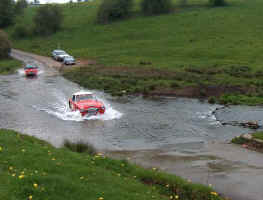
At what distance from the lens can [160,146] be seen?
A: 1753cm

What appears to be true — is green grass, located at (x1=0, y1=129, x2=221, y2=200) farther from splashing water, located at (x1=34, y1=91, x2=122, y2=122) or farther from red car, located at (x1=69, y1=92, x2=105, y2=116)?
splashing water, located at (x1=34, y1=91, x2=122, y2=122)

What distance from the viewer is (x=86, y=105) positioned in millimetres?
23781

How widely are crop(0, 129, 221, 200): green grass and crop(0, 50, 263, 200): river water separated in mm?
1490

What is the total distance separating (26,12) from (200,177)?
12555 centimetres

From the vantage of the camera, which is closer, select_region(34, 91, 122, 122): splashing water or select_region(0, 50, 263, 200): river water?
select_region(0, 50, 263, 200): river water

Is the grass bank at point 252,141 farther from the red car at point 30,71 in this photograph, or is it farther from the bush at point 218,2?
the bush at point 218,2

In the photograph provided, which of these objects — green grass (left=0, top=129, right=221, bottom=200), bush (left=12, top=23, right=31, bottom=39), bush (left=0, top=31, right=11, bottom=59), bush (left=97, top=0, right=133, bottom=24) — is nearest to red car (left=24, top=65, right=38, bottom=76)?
bush (left=0, top=31, right=11, bottom=59)

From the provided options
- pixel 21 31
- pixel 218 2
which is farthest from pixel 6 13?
pixel 218 2

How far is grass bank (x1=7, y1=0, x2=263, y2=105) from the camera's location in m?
33.5

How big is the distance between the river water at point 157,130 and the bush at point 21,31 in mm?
58376

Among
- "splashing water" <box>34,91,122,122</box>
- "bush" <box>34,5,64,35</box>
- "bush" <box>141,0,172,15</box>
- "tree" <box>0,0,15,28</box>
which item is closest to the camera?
"splashing water" <box>34,91,122,122</box>

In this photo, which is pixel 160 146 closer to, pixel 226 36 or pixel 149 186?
pixel 149 186

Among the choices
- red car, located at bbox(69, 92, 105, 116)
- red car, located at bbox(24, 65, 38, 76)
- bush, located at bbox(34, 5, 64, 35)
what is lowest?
red car, located at bbox(24, 65, 38, 76)

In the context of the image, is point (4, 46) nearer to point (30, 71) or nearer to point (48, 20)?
point (30, 71)
